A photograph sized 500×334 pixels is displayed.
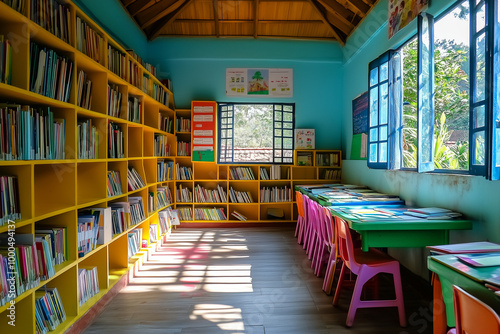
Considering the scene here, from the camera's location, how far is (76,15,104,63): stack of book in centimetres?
289

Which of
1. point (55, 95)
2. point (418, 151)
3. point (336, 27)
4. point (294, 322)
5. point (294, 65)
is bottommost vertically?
point (294, 322)

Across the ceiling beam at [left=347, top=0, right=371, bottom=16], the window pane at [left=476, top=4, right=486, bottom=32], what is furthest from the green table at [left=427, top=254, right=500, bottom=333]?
the ceiling beam at [left=347, top=0, right=371, bottom=16]

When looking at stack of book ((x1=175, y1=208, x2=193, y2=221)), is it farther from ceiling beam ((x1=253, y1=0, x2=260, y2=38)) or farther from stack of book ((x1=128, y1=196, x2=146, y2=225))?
ceiling beam ((x1=253, y1=0, x2=260, y2=38))

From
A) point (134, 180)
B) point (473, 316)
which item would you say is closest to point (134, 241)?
point (134, 180)

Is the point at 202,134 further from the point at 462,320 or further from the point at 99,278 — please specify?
the point at 462,320

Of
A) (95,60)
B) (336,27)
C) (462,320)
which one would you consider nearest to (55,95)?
(95,60)

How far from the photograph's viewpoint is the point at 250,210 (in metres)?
6.98

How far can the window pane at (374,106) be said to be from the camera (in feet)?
15.8

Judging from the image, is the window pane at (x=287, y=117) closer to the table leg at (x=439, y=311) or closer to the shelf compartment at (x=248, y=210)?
the shelf compartment at (x=248, y=210)

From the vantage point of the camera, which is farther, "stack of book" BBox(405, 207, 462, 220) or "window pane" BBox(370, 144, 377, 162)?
"window pane" BBox(370, 144, 377, 162)

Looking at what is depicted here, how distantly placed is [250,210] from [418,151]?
4044 mm

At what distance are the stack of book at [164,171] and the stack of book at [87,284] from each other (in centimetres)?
247

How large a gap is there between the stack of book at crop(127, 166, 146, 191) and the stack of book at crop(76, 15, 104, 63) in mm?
1382

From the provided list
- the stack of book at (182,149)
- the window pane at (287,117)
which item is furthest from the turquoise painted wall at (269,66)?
the stack of book at (182,149)
